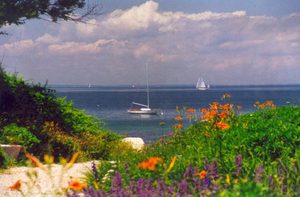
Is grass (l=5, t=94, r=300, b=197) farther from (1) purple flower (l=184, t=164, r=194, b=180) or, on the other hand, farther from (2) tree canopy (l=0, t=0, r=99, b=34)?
(2) tree canopy (l=0, t=0, r=99, b=34)

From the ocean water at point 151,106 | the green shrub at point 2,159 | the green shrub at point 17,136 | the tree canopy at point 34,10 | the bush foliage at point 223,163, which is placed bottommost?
the ocean water at point 151,106

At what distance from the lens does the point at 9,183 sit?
251 inches

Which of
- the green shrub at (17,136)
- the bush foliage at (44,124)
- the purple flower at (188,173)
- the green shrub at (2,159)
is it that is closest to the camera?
the purple flower at (188,173)

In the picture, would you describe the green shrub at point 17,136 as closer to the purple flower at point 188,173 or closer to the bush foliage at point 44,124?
the bush foliage at point 44,124

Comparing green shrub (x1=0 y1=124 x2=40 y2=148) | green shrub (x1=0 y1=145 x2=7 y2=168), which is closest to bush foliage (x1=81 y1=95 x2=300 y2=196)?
green shrub (x1=0 y1=145 x2=7 y2=168)

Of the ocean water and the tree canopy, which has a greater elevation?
the tree canopy

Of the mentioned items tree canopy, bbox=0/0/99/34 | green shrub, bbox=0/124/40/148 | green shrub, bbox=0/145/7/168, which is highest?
tree canopy, bbox=0/0/99/34

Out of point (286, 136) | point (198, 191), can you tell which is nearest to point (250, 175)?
point (198, 191)

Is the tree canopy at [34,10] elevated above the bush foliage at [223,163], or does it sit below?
above

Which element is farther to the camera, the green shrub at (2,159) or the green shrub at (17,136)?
the green shrub at (17,136)

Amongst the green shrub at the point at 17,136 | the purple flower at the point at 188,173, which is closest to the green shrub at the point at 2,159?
the green shrub at the point at 17,136

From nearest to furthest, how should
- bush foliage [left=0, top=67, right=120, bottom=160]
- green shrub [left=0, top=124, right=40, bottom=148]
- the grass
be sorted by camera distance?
1. the grass
2. green shrub [left=0, top=124, right=40, bottom=148]
3. bush foliage [left=0, top=67, right=120, bottom=160]

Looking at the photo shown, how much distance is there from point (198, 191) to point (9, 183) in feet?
A: 14.3

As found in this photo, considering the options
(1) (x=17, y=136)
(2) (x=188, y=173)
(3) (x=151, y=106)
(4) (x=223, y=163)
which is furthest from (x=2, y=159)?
(3) (x=151, y=106)
